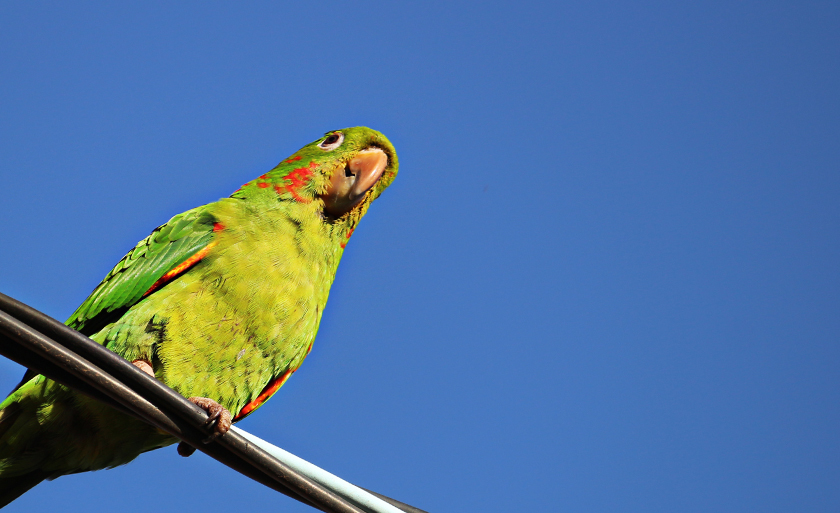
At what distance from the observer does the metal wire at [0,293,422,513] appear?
2457 mm

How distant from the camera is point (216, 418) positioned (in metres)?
3.61

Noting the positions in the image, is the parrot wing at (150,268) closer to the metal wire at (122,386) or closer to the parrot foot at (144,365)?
the parrot foot at (144,365)

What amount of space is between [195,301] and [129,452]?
4.15ft

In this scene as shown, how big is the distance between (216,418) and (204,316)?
3.82 ft

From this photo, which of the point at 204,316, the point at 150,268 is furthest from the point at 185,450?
the point at 150,268

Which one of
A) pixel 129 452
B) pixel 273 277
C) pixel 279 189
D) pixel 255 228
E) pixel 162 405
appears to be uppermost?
pixel 279 189

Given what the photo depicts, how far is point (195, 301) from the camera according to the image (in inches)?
183

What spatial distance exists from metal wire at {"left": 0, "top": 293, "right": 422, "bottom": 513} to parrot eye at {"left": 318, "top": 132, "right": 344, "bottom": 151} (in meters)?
3.58

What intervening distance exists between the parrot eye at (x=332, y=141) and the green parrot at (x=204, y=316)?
345mm

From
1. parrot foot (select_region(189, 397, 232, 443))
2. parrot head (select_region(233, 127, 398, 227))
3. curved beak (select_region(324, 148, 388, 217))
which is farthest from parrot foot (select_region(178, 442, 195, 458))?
curved beak (select_region(324, 148, 388, 217))

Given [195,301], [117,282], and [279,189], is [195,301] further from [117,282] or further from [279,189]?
[279,189]

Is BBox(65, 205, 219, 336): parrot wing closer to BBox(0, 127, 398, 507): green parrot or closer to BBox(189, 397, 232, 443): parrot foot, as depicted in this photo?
BBox(0, 127, 398, 507): green parrot

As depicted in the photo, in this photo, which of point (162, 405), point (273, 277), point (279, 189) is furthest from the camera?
point (279, 189)

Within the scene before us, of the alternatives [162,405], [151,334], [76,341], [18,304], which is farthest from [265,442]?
[151,334]
